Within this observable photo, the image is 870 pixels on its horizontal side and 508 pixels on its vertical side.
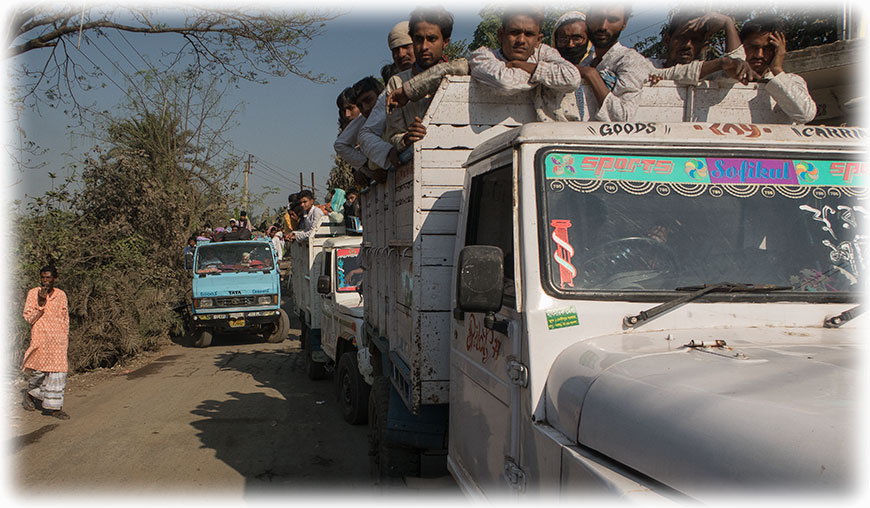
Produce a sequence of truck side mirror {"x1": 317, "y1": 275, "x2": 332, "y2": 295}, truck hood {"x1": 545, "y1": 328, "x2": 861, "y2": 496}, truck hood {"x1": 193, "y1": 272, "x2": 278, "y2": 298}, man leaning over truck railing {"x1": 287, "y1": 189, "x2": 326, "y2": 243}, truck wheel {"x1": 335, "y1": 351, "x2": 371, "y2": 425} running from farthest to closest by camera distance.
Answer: truck hood {"x1": 193, "y1": 272, "x2": 278, "y2": 298} < man leaning over truck railing {"x1": 287, "y1": 189, "x2": 326, "y2": 243} < truck side mirror {"x1": 317, "y1": 275, "x2": 332, "y2": 295} < truck wheel {"x1": 335, "y1": 351, "x2": 371, "y2": 425} < truck hood {"x1": 545, "y1": 328, "x2": 861, "y2": 496}

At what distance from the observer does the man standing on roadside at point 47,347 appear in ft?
25.2

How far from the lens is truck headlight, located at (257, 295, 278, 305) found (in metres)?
13.7

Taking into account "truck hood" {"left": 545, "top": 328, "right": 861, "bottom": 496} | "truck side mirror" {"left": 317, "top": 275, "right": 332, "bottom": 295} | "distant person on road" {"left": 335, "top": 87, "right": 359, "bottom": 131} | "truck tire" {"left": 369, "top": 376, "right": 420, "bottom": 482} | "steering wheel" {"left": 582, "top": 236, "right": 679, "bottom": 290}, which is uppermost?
"distant person on road" {"left": 335, "top": 87, "right": 359, "bottom": 131}

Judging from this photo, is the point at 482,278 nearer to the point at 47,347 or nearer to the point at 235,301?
the point at 47,347

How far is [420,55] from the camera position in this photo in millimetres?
4336

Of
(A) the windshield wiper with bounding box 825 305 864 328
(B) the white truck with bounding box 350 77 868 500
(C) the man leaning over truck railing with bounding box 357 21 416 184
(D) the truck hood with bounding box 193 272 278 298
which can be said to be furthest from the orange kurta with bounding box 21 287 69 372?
(A) the windshield wiper with bounding box 825 305 864 328

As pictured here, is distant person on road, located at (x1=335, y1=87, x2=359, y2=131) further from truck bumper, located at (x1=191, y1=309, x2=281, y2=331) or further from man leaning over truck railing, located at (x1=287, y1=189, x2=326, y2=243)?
truck bumper, located at (x1=191, y1=309, x2=281, y2=331)

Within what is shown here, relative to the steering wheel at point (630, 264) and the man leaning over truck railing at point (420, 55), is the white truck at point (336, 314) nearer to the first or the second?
the man leaning over truck railing at point (420, 55)

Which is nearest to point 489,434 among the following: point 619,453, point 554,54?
point 619,453

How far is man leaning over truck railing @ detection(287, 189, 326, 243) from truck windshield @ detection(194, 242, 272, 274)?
6.04ft

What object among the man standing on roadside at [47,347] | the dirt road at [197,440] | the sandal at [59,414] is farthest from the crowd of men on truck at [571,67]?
the sandal at [59,414]

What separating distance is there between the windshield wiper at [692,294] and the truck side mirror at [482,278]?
480 mm

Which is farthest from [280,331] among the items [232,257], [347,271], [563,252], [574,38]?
[563,252]

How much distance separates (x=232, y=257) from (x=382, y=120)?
33.9 ft
